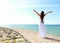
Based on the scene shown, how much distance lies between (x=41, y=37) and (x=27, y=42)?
7.43 feet

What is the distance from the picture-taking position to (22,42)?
7.33 meters

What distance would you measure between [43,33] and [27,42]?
90.6 inches

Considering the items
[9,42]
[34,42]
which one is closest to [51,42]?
[34,42]

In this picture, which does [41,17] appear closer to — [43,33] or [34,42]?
[43,33]

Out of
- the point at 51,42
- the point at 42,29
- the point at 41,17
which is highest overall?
the point at 41,17

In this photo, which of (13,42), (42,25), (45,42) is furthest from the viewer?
(42,25)

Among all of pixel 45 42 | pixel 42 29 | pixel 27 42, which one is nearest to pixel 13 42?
pixel 27 42

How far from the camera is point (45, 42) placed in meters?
7.99

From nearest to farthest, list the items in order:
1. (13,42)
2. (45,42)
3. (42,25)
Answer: (13,42)
(45,42)
(42,25)

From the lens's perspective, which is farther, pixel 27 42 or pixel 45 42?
pixel 45 42

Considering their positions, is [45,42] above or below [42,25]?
below

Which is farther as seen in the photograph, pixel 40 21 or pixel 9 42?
pixel 40 21

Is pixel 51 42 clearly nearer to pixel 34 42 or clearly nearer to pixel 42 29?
pixel 34 42

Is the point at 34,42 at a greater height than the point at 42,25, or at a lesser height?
lesser
